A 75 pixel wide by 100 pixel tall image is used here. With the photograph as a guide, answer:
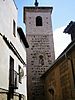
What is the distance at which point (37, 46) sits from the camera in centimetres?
2212

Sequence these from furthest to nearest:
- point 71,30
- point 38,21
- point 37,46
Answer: point 38,21 → point 37,46 → point 71,30

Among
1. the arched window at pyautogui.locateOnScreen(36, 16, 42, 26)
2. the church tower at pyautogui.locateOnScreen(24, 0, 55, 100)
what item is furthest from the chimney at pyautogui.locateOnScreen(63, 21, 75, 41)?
the arched window at pyautogui.locateOnScreen(36, 16, 42, 26)

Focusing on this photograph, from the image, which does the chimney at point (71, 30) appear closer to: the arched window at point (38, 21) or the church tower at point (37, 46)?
the church tower at point (37, 46)

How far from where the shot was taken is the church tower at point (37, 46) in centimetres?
2036

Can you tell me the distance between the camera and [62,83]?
38.4 feet

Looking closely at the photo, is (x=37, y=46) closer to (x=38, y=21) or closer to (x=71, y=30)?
(x=38, y=21)

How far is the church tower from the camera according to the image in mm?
20359

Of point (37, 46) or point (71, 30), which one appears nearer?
point (71, 30)

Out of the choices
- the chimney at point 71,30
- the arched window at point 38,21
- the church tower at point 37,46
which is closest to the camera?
the chimney at point 71,30

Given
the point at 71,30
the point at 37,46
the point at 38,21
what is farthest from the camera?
the point at 38,21

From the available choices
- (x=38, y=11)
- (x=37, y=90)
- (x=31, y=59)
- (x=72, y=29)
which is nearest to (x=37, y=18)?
(x=38, y=11)

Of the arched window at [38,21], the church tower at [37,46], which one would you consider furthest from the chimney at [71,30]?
the arched window at [38,21]

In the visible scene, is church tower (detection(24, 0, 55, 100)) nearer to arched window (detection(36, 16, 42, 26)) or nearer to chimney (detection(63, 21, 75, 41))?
arched window (detection(36, 16, 42, 26))

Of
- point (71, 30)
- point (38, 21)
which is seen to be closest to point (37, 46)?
point (38, 21)
